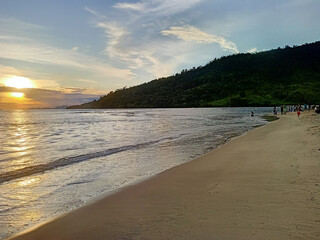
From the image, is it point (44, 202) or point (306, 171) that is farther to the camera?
point (306, 171)

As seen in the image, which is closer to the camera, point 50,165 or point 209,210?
point 209,210

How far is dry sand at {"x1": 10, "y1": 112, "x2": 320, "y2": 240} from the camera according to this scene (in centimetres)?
533

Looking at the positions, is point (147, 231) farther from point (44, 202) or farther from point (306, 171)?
point (306, 171)

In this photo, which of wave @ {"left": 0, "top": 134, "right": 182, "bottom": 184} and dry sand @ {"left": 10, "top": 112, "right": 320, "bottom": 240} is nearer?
dry sand @ {"left": 10, "top": 112, "right": 320, "bottom": 240}

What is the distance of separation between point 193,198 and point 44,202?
4819 mm

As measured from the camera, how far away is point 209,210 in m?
6.50

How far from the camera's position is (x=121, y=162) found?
15328 millimetres

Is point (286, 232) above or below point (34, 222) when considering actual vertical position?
above

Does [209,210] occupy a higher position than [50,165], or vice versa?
[209,210]

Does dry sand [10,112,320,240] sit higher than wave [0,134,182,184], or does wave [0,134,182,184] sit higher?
dry sand [10,112,320,240]

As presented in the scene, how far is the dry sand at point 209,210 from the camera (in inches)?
210

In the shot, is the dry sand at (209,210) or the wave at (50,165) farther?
the wave at (50,165)

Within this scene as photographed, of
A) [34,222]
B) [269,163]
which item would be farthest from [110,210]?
[269,163]

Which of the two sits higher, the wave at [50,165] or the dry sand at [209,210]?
the dry sand at [209,210]
